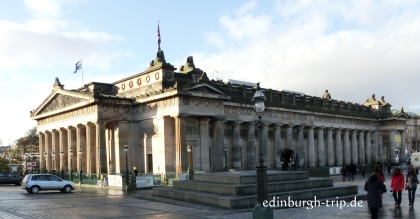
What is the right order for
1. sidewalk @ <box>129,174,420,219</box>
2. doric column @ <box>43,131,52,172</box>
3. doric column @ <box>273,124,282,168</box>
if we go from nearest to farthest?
sidewalk @ <box>129,174,420,219</box> → doric column @ <box>43,131,52,172</box> → doric column @ <box>273,124,282,168</box>

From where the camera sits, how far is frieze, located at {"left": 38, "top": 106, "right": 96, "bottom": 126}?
161 ft

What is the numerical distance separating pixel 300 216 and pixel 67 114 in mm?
40928

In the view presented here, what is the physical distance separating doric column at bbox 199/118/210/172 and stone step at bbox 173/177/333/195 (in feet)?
66.1

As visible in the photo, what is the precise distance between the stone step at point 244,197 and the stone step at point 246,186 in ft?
1.25

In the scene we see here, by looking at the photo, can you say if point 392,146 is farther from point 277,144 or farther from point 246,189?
point 246,189

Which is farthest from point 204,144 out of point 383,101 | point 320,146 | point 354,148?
point 383,101

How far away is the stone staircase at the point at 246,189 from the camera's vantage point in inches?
928

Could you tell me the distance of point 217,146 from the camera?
4953 centimetres

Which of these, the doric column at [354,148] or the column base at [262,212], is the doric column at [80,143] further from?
the doric column at [354,148]

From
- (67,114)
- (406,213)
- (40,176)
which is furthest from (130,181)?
(406,213)

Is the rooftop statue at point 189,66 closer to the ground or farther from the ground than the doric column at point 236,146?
farther from the ground

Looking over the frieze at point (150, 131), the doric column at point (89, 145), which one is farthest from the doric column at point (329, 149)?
the doric column at point (89, 145)

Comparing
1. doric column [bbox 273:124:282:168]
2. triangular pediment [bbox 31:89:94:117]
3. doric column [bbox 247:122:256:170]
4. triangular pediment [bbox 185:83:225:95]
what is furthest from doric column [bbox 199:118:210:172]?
doric column [bbox 273:124:282:168]

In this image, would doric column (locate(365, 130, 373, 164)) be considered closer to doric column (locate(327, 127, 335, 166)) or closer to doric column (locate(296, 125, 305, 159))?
doric column (locate(327, 127, 335, 166))
